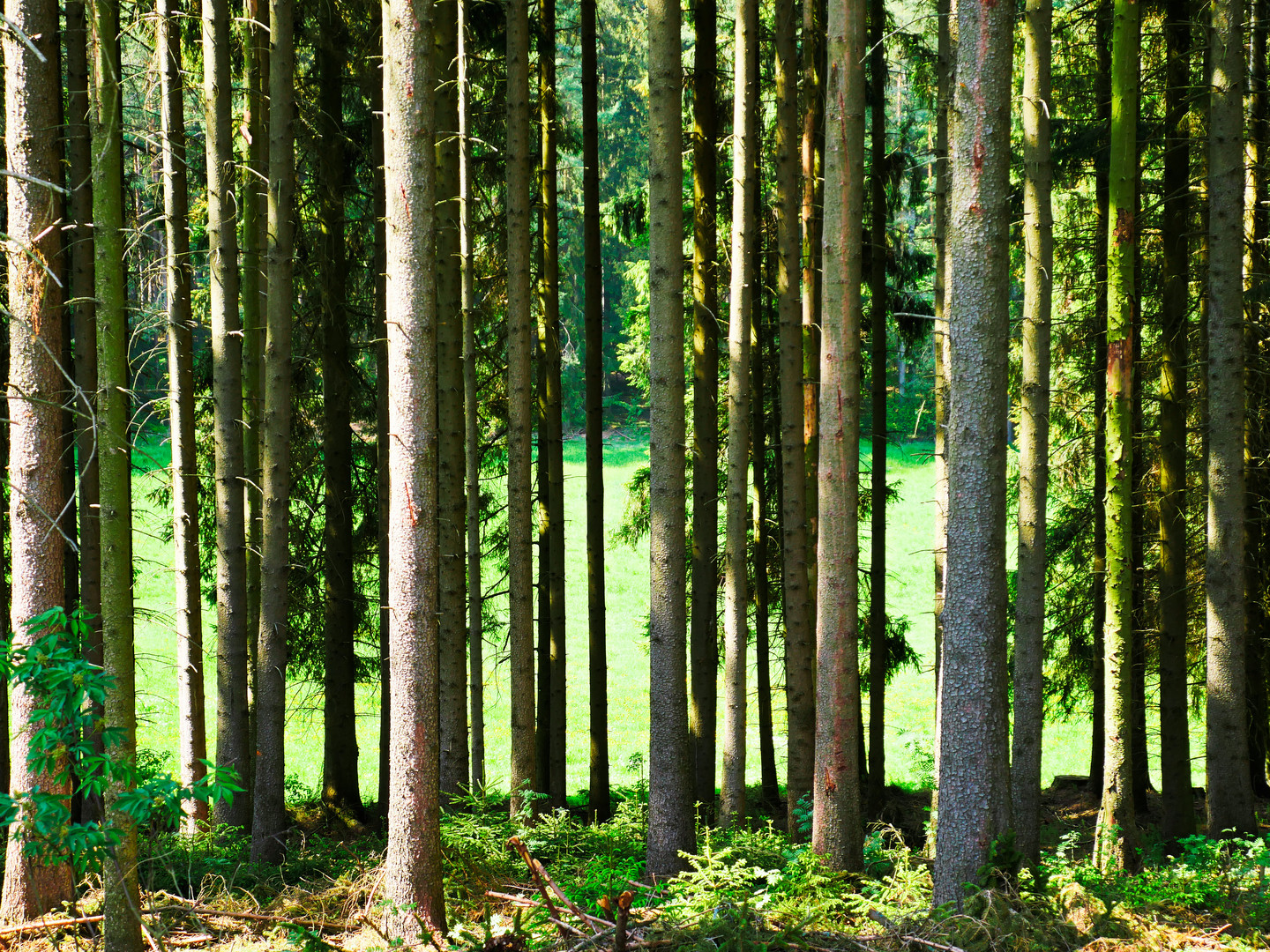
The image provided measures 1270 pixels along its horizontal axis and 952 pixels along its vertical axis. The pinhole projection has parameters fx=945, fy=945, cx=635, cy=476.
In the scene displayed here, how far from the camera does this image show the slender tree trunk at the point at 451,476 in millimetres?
8727

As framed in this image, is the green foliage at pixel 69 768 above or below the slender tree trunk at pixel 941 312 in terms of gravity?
below

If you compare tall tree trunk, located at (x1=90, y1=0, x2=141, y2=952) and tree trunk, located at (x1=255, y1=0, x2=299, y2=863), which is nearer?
tall tree trunk, located at (x1=90, y1=0, x2=141, y2=952)

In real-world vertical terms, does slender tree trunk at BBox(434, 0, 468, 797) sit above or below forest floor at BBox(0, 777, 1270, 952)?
above

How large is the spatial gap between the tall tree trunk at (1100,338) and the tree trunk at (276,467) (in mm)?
8338

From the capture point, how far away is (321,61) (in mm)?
11250

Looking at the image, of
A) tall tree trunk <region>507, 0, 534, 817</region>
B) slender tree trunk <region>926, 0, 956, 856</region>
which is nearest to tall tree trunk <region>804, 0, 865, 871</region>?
slender tree trunk <region>926, 0, 956, 856</region>

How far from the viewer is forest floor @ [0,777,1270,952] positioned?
5.22m

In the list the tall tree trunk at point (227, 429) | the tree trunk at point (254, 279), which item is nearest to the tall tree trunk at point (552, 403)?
the tree trunk at point (254, 279)

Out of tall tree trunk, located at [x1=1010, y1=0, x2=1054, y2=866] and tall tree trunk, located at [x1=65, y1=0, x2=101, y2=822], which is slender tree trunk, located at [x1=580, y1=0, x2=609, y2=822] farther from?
tall tree trunk, located at [x1=65, y1=0, x2=101, y2=822]

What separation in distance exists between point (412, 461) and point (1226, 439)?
727 cm

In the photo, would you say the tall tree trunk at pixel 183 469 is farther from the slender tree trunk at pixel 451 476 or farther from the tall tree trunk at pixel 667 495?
the tall tree trunk at pixel 667 495

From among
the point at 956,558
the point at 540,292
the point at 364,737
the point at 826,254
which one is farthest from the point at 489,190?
the point at 364,737

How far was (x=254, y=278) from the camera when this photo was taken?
9625 millimetres

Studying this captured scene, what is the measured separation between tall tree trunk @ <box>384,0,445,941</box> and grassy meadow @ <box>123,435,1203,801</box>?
3474mm
